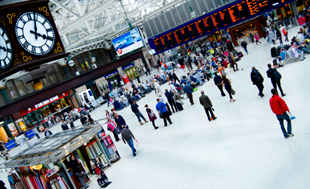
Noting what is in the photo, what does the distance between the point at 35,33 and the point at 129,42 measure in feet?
77.1

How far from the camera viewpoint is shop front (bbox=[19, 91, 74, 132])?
106 ft

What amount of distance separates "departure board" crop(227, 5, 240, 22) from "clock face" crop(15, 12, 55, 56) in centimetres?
1668

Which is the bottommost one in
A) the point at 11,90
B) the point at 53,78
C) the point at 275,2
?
the point at 275,2

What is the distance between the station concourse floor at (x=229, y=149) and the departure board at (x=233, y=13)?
21.3 feet

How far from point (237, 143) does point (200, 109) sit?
527 centimetres

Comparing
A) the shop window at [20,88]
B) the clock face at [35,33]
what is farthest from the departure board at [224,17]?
the shop window at [20,88]

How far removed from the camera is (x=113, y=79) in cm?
4103

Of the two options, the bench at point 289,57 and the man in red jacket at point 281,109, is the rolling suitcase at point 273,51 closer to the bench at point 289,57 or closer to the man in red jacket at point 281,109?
the bench at point 289,57

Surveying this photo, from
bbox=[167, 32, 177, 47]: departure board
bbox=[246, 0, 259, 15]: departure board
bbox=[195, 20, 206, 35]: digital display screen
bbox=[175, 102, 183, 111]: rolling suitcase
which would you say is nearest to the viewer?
bbox=[175, 102, 183, 111]: rolling suitcase

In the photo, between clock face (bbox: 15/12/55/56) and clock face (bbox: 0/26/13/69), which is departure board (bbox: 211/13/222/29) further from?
clock face (bbox: 0/26/13/69)

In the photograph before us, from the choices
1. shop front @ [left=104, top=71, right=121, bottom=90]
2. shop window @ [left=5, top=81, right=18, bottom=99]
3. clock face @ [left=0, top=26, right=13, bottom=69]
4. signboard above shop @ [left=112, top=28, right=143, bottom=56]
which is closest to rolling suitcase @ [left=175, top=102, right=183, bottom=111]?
clock face @ [left=0, top=26, right=13, bottom=69]

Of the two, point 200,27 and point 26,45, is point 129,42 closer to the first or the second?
point 200,27

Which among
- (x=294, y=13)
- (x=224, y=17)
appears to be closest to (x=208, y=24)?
(x=224, y=17)

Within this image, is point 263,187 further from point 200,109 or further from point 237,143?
point 200,109
